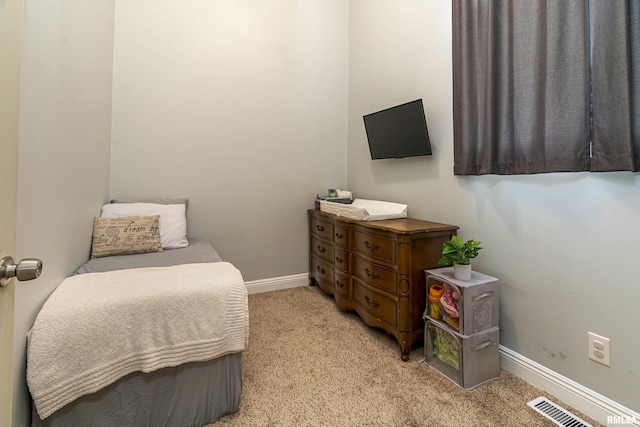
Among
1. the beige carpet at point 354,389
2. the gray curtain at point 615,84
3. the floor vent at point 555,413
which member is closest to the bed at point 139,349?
the beige carpet at point 354,389

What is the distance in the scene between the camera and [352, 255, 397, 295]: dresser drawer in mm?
1858

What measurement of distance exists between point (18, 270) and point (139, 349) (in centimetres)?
75

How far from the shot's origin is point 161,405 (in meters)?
1.23

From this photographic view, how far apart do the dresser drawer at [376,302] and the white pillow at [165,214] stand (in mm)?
1406

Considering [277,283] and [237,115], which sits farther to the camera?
[277,283]

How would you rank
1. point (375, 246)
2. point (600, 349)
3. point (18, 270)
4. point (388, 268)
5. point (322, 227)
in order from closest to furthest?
point (18, 270)
point (600, 349)
point (388, 268)
point (375, 246)
point (322, 227)

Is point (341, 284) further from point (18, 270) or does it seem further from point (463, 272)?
point (18, 270)

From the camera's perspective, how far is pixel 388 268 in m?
1.88

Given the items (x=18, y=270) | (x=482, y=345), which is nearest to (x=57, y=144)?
(x=18, y=270)

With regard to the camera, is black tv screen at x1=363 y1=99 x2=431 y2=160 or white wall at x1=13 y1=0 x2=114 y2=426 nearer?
white wall at x1=13 y1=0 x2=114 y2=426

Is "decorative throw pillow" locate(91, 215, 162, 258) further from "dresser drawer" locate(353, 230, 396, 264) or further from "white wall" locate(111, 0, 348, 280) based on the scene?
"dresser drawer" locate(353, 230, 396, 264)

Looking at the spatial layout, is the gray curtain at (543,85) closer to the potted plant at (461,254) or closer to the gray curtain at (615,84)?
the gray curtain at (615,84)

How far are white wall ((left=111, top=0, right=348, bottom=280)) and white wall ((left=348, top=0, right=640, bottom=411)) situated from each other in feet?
2.57

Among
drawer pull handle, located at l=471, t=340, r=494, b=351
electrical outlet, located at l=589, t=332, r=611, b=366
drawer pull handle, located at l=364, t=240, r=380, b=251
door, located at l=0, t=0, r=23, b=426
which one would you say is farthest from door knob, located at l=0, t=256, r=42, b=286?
electrical outlet, located at l=589, t=332, r=611, b=366
